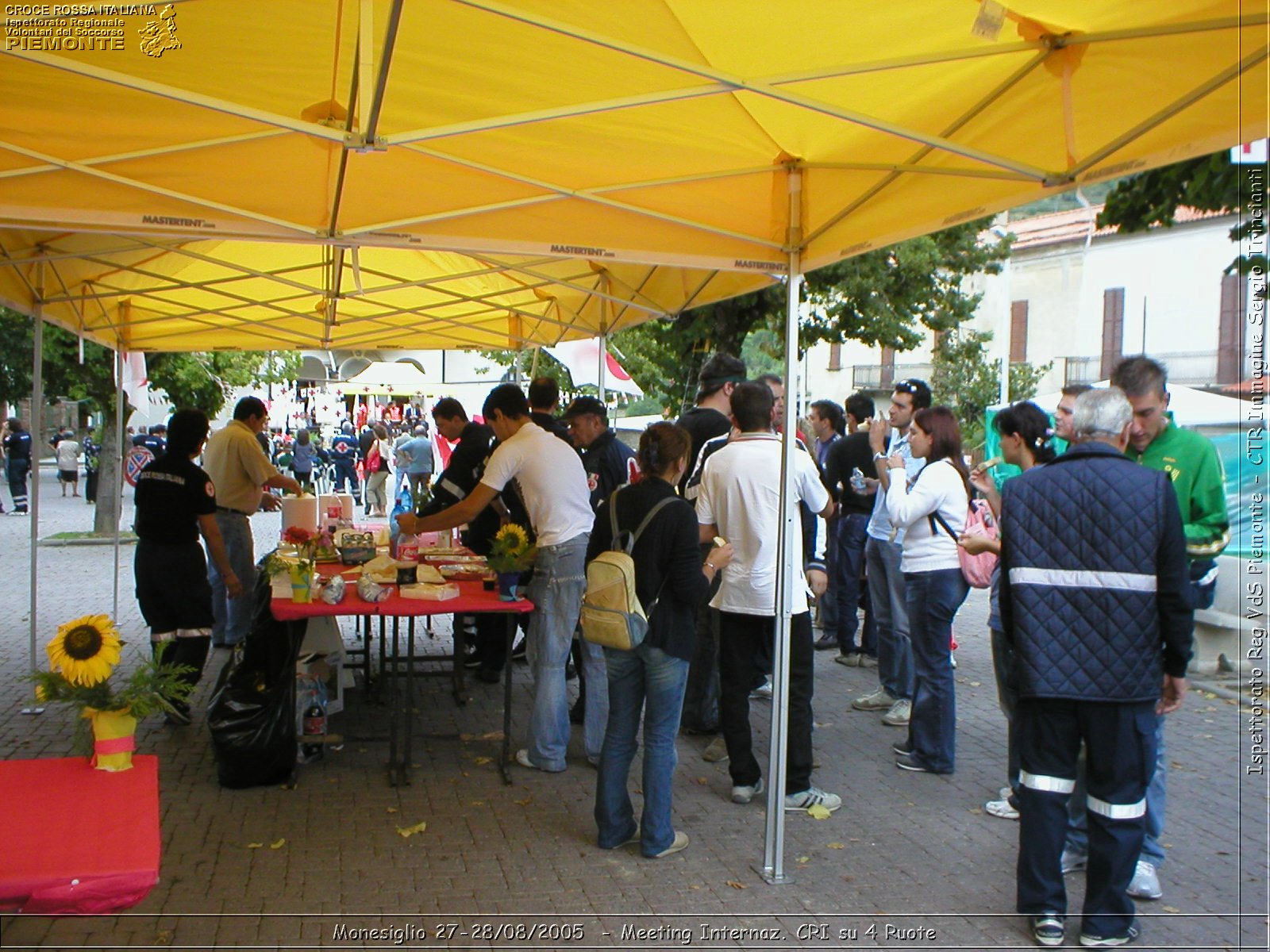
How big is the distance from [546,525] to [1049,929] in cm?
300

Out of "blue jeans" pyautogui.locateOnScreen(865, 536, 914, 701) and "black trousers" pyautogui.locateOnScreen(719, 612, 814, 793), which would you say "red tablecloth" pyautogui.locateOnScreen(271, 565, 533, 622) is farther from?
"blue jeans" pyautogui.locateOnScreen(865, 536, 914, 701)

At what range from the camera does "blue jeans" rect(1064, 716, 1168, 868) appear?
14.3ft

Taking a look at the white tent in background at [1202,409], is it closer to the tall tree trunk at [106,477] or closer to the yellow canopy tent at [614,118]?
the yellow canopy tent at [614,118]

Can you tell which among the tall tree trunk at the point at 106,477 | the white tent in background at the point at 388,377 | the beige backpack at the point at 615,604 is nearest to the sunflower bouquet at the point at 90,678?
the beige backpack at the point at 615,604

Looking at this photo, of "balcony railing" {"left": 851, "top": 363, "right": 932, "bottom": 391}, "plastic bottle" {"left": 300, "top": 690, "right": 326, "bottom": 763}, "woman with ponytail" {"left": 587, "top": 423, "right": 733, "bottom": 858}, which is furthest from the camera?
"balcony railing" {"left": 851, "top": 363, "right": 932, "bottom": 391}

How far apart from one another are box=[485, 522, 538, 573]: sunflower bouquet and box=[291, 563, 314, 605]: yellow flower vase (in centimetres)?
90

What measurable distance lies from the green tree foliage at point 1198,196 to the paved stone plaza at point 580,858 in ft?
10.7

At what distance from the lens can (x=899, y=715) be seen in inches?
273

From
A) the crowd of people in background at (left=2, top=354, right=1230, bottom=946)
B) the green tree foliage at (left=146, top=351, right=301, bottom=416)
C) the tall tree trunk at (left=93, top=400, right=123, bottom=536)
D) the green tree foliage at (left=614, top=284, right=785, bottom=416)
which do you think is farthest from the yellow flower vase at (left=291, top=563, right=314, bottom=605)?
the green tree foliage at (left=146, top=351, right=301, bottom=416)

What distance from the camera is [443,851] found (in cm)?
480

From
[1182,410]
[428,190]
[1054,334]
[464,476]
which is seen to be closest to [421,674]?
[464,476]

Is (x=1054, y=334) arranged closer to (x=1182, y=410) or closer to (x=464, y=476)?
(x=1182, y=410)

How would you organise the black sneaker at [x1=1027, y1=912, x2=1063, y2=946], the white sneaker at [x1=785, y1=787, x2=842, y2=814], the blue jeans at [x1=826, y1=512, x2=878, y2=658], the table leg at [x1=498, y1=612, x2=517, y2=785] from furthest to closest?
1. the blue jeans at [x1=826, y1=512, x2=878, y2=658]
2. the table leg at [x1=498, y1=612, x2=517, y2=785]
3. the white sneaker at [x1=785, y1=787, x2=842, y2=814]
4. the black sneaker at [x1=1027, y1=912, x2=1063, y2=946]

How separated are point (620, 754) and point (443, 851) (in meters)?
0.91
